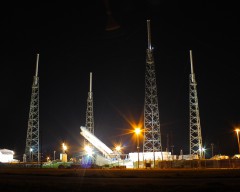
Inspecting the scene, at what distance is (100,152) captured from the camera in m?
75.0

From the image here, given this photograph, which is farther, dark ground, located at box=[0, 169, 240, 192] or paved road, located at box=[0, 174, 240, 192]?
dark ground, located at box=[0, 169, 240, 192]

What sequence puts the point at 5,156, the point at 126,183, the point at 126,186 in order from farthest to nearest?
the point at 5,156
the point at 126,183
the point at 126,186

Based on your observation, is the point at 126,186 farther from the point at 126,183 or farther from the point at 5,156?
the point at 5,156

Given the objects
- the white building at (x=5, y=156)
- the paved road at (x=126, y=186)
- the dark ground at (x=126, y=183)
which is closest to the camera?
the paved road at (x=126, y=186)

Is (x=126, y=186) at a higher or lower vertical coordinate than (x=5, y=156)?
lower

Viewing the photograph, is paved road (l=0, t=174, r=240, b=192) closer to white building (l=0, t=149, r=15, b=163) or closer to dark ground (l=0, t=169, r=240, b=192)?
dark ground (l=0, t=169, r=240, b=192)

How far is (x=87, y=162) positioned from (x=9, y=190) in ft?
160

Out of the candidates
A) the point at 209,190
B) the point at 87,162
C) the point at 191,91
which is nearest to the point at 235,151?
the point at 191,91

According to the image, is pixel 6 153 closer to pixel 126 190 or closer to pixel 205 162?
pixel 205 162

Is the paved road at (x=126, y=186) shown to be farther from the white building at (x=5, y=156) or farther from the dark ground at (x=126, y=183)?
the white building at (x=5, y=156)

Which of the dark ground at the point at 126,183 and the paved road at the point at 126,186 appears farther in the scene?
the dark ground at the point at 126,183

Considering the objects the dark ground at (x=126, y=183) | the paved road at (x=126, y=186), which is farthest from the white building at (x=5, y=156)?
the paved road at (x=126, y=186)

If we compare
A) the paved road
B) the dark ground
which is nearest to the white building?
the dark ground

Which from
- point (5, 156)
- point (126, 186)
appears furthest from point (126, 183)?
point (5, 156)
